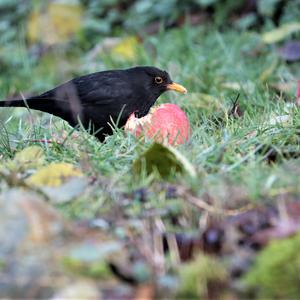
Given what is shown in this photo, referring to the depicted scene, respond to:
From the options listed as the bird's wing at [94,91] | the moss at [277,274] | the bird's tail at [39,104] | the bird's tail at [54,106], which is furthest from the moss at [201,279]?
the bird's tail at [39,104]

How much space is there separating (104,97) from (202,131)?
1.43 m

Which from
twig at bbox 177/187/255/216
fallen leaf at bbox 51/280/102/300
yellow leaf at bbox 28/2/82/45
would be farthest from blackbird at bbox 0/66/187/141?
fallen leaf at bbox 51/280/102/300

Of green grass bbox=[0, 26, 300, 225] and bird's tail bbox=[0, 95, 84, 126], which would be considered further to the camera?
bird's tail bbox=[0, 95, 84, 126]

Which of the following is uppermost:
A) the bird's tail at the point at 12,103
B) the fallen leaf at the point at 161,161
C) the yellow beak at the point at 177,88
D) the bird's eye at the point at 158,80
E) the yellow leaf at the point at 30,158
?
the bird's eye at the point at 158,80

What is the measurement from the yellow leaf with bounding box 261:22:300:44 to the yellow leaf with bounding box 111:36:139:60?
1112 millimetres

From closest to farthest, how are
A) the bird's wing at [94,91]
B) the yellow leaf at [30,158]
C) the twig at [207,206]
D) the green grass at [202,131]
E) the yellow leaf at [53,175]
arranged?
the twig at [207,206] < the green grass at [202,131] < the yellow leaf at [53,175] < the yellow leaf at [30,158] < the bird's wing at [94,91]

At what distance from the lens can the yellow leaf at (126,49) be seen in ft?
23.2

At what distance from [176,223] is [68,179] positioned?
54 centimetres

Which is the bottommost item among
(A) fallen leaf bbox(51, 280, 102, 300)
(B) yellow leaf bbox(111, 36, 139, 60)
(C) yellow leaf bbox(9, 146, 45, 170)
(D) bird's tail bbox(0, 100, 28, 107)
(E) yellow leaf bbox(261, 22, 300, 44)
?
(A) fallen leaf bbox(51, 280, 102, 300)

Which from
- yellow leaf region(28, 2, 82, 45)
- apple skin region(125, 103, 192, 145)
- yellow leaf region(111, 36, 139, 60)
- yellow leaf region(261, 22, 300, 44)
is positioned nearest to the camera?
apple skin region(125, 103, 192, 145)

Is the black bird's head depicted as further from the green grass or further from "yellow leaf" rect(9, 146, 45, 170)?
"yellow leaf" rect(9, 146, 45, 170)

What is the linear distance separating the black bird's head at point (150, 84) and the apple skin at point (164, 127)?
1333 millimetres

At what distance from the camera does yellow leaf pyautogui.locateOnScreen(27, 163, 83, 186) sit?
3119 mm

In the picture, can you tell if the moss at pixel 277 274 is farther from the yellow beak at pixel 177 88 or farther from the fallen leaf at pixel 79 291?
the yellow beak at pixel 177 88
